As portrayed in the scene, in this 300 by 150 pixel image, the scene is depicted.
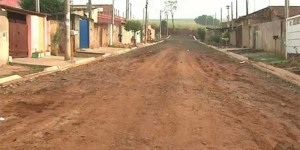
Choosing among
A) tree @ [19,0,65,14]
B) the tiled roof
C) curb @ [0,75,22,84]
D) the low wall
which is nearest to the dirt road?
curb @ [0,75,22,84]

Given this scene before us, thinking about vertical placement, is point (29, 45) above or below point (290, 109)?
above

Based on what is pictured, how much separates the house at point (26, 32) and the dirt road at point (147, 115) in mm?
8750

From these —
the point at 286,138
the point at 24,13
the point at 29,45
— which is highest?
the point at 24,13

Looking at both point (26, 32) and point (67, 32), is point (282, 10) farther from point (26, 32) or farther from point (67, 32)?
point (26, 32)

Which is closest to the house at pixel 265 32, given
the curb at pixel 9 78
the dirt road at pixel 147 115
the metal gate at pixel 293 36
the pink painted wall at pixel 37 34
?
the metal gate at pixel 293 36

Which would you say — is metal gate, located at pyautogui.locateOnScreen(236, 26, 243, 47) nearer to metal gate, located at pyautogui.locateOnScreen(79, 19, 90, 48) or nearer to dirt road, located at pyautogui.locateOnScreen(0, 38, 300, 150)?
metal gate, located at pyautogui.locateOnScreen(79, 19, 90, 48)

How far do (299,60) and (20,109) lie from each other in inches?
651

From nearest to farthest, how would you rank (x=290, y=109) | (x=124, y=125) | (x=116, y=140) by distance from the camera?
(x=116, y=140)
(x=124, y=125)
(x=290, y=109)

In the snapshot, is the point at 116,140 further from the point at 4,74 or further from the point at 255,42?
the point at 255,42

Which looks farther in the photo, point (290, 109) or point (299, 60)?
point (299, 60)

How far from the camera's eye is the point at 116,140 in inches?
265

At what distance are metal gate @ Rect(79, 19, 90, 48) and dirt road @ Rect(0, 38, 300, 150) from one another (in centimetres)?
2465

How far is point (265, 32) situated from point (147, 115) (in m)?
28.9

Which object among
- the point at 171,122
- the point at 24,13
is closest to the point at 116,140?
the point at 171,122
